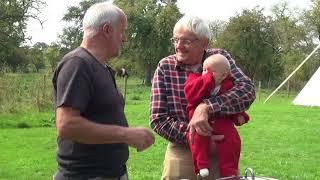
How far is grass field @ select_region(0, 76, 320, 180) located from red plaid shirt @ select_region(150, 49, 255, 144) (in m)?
4.71

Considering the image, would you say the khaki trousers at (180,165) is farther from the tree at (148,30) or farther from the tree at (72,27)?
the tree at (72,27)

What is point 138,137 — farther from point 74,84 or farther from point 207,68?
point 207,68

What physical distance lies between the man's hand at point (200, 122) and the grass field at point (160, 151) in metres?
4.88

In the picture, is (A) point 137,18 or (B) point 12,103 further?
(A) point 137,18

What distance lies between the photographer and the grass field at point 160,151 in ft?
27.9

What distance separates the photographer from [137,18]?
60.8 metres

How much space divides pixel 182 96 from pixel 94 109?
702 millimetres

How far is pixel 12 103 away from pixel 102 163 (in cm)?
1535

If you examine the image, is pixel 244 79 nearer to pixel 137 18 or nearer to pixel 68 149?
pixel 68 149

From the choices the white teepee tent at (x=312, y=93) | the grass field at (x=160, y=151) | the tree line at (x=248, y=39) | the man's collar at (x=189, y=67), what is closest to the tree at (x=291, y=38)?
the tree line at (x=248, y=39)

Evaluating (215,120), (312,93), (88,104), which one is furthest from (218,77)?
(312,93)

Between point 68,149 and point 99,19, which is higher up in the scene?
point 99,19

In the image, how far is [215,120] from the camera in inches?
127

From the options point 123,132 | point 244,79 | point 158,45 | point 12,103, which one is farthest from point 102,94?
point 158,45
